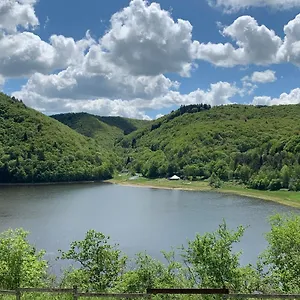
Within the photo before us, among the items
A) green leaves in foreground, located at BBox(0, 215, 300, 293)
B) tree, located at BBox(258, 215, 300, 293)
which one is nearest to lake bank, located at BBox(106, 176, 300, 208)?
tree, located at BBox(258, 215, 300, 293)

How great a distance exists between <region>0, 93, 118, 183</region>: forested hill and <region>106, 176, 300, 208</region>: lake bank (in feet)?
47.7

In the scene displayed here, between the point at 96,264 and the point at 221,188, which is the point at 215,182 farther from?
the point at 96,264

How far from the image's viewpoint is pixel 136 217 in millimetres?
72312

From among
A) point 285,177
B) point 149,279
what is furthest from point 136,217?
point 285,177

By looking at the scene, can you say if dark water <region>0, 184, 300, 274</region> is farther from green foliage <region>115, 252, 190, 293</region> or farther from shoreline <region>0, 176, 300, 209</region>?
green foliage <region>115, 252, 190, 293</region>

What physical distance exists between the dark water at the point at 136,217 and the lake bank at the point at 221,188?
5225 millimetres

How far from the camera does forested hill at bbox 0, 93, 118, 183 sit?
150125 mm

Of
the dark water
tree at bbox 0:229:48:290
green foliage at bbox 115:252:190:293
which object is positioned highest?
tree at bbox 0:229:48:290

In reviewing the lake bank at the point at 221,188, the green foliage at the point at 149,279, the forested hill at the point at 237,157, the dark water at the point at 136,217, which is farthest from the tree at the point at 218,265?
the forested hill at the point at 237,157

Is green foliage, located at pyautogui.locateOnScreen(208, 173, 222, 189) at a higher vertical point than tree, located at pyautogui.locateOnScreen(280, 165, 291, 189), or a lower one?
lower

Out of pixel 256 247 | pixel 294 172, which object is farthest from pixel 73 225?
pixel 294 172

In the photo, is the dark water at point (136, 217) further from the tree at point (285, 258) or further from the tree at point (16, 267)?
the tree at point (16, 267)

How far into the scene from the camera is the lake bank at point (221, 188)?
9508 centimetres

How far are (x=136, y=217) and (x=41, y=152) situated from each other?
324 ft
